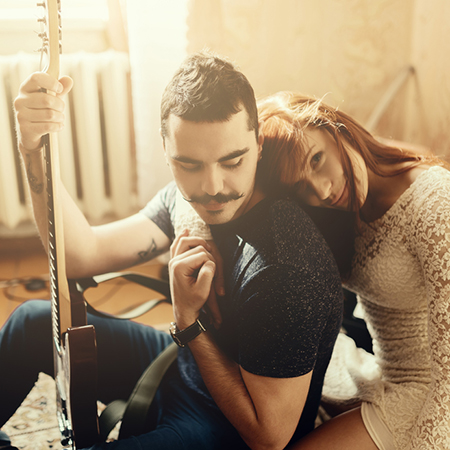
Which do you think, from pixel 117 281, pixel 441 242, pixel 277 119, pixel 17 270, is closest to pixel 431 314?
pixel 441 242

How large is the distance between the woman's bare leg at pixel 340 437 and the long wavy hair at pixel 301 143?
0.43 meters

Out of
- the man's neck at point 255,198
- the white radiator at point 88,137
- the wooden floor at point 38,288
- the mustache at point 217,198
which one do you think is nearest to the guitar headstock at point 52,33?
the mustache at point 217,198

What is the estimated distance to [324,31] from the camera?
2.36m

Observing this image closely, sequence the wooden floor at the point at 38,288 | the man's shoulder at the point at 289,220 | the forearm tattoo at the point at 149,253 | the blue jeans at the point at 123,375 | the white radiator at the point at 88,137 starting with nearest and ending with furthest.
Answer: the man's shoulder at the point at 289,220 < the blue jeans at the point at 123,375 < the forearm tattoo at the point at 149,253 < the wooden floor at the point at 38,288 < the white radiator at the point at 88,137

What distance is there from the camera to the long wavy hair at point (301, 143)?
904mm

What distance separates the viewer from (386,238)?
0.95 meters

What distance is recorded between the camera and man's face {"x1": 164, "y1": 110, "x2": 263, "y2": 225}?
0.76 m

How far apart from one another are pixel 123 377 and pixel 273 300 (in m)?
0.60

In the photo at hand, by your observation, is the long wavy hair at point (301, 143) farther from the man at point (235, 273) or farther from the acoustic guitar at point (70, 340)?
the acoustic guitar at point (70, 340)

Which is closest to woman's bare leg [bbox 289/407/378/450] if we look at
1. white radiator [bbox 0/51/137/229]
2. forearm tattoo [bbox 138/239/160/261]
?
forearm tattoo [bbox 138/239/160/261]

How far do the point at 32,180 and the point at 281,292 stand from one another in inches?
22.1

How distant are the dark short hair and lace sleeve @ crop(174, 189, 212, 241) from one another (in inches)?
9.1

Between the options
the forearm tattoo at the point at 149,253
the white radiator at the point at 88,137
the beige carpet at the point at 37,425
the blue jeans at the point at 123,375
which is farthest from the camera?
the white radiator at the point at 88,137

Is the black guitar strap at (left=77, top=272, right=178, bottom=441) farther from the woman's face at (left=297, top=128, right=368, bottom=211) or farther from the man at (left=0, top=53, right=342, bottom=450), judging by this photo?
the woman's face at (left=297, top=128, right=368, bottom=211)
